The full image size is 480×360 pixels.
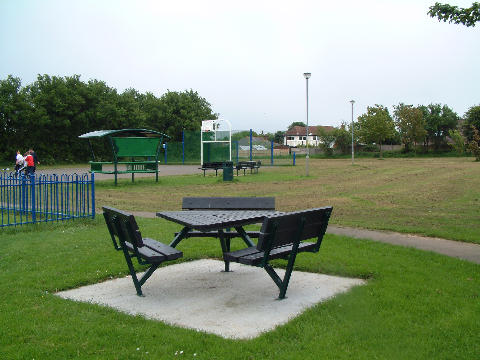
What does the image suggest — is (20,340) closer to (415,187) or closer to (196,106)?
(415,187)

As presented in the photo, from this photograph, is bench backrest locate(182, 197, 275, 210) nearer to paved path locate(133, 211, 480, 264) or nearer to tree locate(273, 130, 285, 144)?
paved path locate(133, 211, 480, 264)

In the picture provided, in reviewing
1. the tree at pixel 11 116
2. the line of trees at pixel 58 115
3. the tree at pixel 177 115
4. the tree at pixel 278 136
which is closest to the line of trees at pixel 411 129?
the tree at pixel 177 115

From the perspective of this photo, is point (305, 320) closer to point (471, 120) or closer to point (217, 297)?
point (217, 297)

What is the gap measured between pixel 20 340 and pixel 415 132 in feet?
218

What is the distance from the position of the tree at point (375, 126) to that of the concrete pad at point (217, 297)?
50177 mm

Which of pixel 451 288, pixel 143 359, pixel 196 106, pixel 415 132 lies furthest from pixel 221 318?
pixel 415 132

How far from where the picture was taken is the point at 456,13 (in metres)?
8.38

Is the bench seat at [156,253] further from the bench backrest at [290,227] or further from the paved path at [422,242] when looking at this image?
the paved path at [422,242]

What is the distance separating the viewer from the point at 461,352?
12.5ft

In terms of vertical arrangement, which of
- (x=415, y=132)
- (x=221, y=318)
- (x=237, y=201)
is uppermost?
(x=415, y=132)

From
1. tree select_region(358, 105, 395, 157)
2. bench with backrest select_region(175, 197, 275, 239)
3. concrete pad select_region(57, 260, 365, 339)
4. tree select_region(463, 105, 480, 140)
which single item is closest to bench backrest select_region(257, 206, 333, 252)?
concrete pad select_region(57, 260, 365, 339)

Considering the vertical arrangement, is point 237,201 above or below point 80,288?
above

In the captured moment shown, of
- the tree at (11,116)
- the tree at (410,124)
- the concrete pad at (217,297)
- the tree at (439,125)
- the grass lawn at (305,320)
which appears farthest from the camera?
the tree at (439,125)

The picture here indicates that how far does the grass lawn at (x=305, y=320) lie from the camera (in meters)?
3.84
